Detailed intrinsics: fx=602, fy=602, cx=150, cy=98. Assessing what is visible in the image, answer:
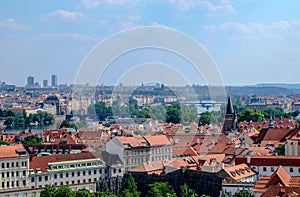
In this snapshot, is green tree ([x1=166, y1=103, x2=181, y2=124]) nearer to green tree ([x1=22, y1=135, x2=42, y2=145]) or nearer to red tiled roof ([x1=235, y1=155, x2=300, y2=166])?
green tree ([x1=22, y1=135, x2=42, y2=145])

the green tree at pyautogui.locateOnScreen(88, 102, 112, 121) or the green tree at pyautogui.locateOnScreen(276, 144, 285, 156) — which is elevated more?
the green tree at pyautogui.locateOnScreen(88, 102, 112, 121)

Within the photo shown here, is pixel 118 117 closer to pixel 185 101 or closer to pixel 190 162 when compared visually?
pixel 185 101

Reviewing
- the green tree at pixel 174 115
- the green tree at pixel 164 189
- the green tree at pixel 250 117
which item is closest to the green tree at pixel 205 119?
the green tree at pixel 174 115

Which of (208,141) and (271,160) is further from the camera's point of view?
(208,141)

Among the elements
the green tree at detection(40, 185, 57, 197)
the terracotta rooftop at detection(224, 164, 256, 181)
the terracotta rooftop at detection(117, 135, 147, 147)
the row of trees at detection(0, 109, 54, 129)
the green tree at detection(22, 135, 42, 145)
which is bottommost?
the row of trees at detection(0, 109, 54, 129)

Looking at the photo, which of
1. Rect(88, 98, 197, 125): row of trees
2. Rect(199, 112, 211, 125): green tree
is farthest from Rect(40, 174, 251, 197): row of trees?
Rect(88, 98, 197, 125): row of trees

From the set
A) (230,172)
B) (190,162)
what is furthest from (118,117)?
(230,172)
